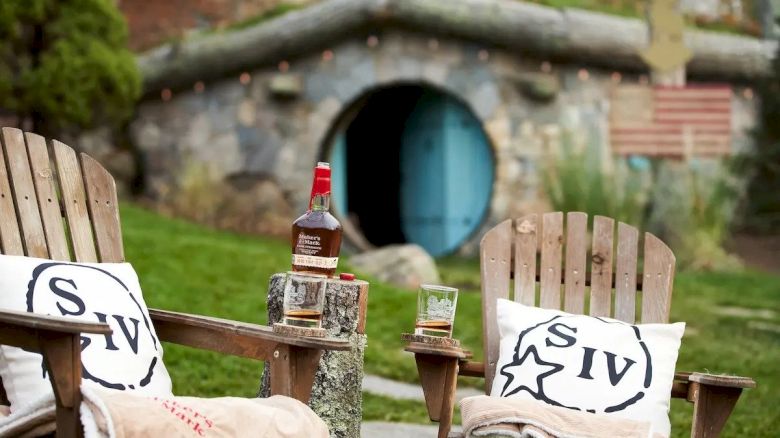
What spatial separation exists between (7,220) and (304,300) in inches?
37.4

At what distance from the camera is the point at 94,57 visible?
846 cm

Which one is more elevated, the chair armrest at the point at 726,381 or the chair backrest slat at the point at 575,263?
the chair backrest slat at the point at 575,263

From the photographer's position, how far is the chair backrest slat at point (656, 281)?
3.84 m

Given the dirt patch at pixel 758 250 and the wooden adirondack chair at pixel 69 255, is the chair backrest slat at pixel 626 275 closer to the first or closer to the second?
the wooden adirondack chair at pixel 69 255

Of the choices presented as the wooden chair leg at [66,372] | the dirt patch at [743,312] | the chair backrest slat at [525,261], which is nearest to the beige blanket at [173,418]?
the wooden chair leg at [66,372]

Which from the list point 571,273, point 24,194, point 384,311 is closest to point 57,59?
point 384,311

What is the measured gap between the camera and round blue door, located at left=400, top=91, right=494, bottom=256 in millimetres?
10508

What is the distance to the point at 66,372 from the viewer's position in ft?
8.65

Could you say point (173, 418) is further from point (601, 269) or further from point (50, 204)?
point (601, 269)

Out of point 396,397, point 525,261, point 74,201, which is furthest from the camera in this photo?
point 396,397

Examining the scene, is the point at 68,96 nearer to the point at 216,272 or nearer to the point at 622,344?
the point at 216,272

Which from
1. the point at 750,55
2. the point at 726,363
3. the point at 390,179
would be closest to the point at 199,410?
the point at 726,363

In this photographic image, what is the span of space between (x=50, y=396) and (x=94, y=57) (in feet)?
19.8

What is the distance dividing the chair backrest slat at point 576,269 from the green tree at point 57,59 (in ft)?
16.9
